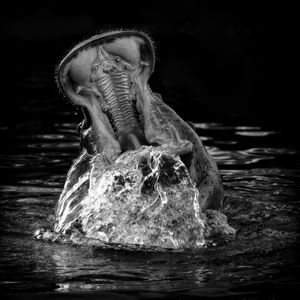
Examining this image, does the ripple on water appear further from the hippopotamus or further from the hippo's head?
the hippo's head

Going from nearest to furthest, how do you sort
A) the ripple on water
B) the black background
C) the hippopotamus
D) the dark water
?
the dark water, the ripple on water, the hippopotamus, the black background

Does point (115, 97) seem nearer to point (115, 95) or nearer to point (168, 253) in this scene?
point (115, 95)

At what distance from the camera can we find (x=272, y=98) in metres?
12.6

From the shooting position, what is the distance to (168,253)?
5.33 meters

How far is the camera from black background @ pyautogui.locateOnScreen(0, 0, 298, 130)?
11734 mm

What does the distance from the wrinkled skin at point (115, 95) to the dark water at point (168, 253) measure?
62 cm

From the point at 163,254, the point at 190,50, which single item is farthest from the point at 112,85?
the point at 190,50

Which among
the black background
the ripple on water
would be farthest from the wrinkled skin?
the black background

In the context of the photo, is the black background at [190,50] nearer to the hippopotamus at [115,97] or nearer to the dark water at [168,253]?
the dark water at [168,253]

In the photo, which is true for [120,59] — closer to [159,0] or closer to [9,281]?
[9,281]

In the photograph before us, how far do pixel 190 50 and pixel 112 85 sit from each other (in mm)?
13462

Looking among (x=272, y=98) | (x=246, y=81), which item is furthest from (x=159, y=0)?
(x=272, y=98)

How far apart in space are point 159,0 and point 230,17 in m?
2.70

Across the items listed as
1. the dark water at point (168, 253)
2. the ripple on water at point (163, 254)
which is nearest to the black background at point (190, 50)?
the dark water at point (168, 253)
